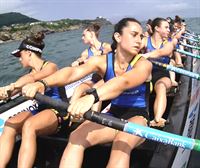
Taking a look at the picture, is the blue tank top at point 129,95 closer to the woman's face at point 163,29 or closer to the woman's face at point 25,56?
the woman's face at point 25,56

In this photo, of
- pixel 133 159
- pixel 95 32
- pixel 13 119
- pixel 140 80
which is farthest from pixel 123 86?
pixel 95 32

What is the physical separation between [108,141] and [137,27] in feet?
3.97

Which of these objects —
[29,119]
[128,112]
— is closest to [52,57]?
[29,119]

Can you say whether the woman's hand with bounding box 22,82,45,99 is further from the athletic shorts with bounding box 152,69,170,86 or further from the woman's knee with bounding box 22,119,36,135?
the athletic shorts with bounding box 152,69,170,86

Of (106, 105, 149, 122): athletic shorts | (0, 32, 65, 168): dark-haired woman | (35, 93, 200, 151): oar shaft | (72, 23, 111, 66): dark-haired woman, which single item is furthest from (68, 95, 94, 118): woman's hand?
(72, 23, 111, 66): dark-haired woman

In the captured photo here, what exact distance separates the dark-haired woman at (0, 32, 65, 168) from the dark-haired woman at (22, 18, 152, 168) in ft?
1.98

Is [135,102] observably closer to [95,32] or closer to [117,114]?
[117,114]

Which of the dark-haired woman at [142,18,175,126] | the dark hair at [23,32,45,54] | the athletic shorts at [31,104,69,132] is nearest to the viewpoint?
the athletic shorts at [31,104,69,132]

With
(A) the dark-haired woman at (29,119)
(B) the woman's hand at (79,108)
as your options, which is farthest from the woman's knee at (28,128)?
(B) the woman's hand at (79,108)

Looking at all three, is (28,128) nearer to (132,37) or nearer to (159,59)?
(132,37)

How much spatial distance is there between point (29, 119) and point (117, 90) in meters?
1.31

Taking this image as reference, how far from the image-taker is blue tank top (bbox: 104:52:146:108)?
381 centimetres

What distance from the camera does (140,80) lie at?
3.54 metres

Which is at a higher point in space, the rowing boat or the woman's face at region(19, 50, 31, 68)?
the woman's face at region(19, 50, 31, 68)
